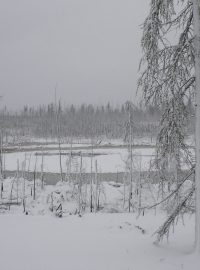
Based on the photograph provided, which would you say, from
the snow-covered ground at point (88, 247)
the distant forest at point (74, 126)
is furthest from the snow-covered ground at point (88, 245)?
the distant forest at point (74, 126)

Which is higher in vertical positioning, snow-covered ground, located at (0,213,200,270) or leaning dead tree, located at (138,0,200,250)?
A: leaning dead tree, located at (138,0,200,250)

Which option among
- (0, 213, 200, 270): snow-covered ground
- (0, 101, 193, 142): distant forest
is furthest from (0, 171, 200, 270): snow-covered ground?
(0, 101, 193, 142): distant forest

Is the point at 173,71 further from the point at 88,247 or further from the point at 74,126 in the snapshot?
the point at 74,126

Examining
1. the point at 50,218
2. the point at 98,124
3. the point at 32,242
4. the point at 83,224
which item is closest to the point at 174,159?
the point at 32,242

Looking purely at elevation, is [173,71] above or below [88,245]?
above

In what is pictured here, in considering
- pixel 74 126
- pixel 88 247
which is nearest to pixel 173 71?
pixel 88 247

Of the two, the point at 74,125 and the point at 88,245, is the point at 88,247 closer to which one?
the point at 88,245

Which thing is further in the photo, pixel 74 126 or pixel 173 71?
pixel 74 126

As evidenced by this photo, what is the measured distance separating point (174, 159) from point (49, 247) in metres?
5.34

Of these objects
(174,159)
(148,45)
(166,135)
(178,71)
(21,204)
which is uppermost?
(148,45)

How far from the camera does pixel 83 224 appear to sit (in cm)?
1834

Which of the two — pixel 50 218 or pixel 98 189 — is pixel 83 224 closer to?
pixel 50 218

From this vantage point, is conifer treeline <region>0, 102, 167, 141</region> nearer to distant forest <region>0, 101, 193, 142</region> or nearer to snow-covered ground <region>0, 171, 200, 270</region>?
distant forest <region>0, 101, 193, 142</region>

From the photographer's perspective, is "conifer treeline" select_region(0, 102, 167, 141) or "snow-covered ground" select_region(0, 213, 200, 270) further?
"conifer treeline" select_region(0, 102, 167, 141)
